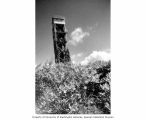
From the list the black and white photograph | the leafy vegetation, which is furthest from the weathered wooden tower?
the leafy vegetation

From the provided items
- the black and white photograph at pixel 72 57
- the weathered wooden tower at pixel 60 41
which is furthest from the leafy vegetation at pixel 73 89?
the weathered wooden tower at pixel 60 41

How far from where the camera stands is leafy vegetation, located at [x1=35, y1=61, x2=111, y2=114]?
4.64m

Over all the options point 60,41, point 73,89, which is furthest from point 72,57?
point 73,89

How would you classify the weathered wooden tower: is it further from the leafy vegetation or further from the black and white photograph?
the leafy vegetation

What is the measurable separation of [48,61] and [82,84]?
100cm

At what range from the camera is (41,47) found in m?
5.09

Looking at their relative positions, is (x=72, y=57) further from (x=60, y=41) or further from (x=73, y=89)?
(x=73, y=89)

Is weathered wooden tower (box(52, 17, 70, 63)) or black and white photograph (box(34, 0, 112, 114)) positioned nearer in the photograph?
black and white photograph (box(34, 0, 112, 114))
